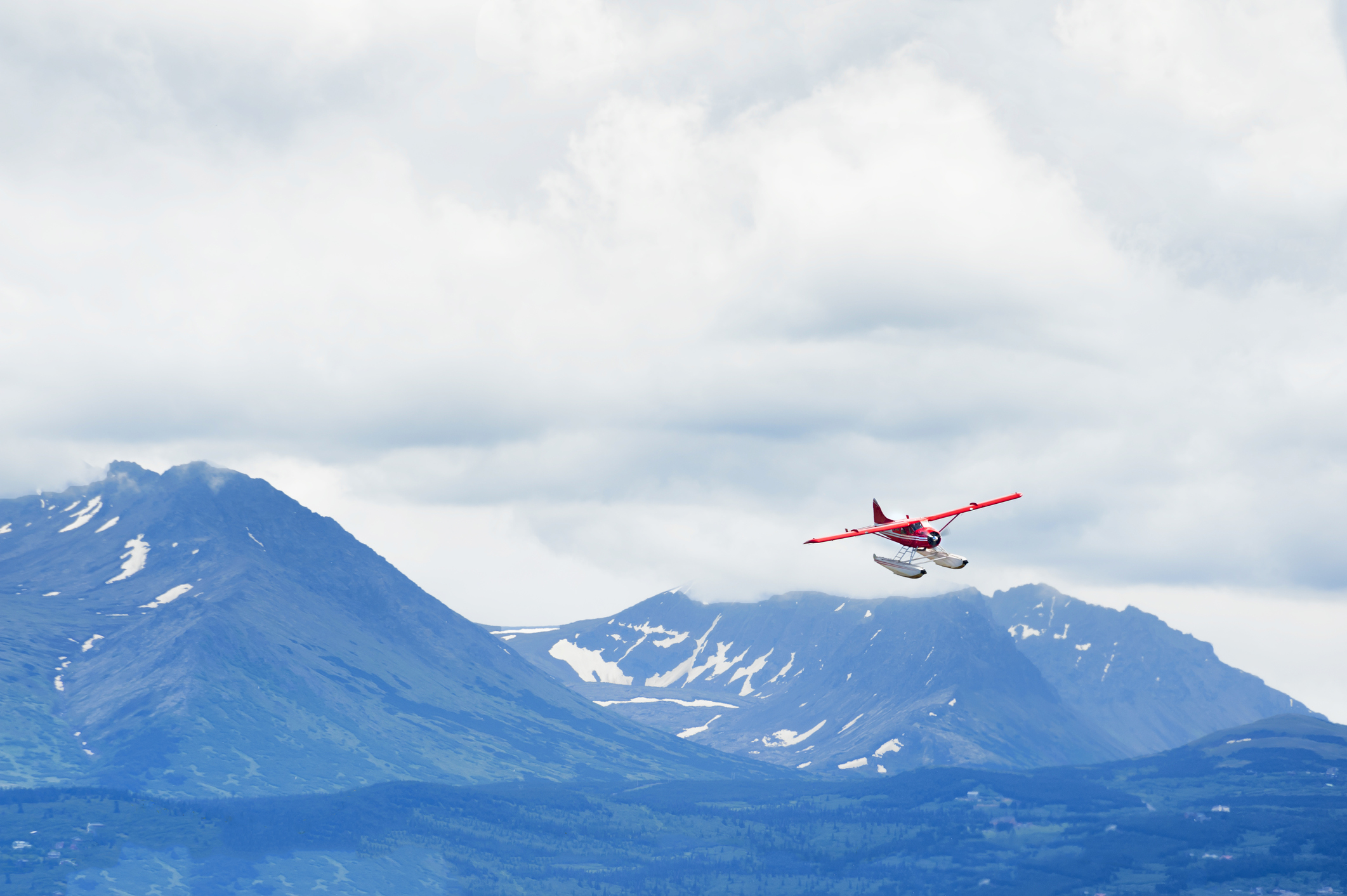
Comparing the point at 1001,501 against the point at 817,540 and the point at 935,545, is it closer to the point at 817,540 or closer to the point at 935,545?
the point at 935,545

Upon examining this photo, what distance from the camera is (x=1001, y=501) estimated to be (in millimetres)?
136875

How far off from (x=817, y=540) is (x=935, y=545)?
1189 cm

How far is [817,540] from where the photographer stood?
439 ft

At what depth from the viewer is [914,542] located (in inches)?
5281

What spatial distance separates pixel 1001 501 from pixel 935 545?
9.38m

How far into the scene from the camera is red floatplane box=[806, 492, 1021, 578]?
419 ft

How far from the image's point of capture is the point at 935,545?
438 feet

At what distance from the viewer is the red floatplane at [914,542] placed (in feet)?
419

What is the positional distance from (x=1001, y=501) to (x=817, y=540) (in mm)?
20040

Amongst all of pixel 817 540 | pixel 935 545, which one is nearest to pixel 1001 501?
pixel 935 545
